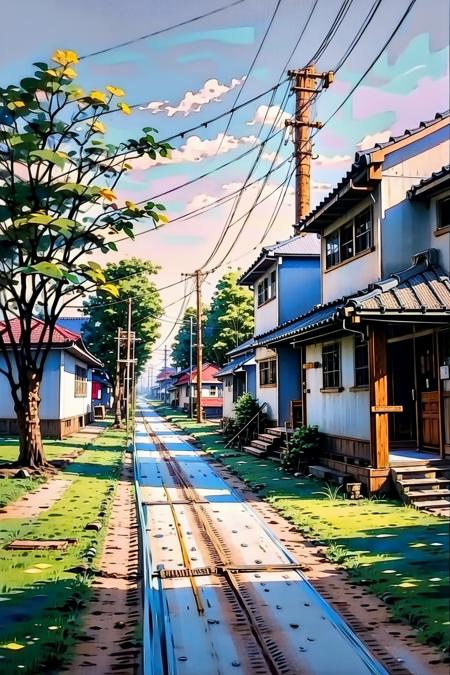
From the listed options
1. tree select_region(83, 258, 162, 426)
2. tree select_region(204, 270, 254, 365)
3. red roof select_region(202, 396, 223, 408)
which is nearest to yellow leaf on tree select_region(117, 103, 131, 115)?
tree select_region(83, 258, 162, 426)

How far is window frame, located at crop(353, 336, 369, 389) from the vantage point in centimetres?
1130

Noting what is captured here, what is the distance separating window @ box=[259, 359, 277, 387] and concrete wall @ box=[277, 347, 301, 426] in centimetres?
77

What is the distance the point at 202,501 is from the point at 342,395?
3720mm

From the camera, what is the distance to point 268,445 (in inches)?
682

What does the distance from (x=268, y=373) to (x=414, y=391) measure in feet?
30.8

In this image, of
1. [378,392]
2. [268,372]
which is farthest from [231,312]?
[378,392]

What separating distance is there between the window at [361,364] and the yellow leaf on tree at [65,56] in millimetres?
7601

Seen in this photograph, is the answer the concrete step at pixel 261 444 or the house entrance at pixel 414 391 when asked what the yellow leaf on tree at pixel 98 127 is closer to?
the house entrance at pixel 414 391

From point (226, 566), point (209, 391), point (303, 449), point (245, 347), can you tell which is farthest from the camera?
point (209, 391)

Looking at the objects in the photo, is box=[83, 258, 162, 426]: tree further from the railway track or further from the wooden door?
the wooden door

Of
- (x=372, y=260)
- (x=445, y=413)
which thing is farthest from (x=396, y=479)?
(x=372, y=260)

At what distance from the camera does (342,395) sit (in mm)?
12469

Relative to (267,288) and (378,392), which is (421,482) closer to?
(378,392)

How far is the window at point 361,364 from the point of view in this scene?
11336mm
